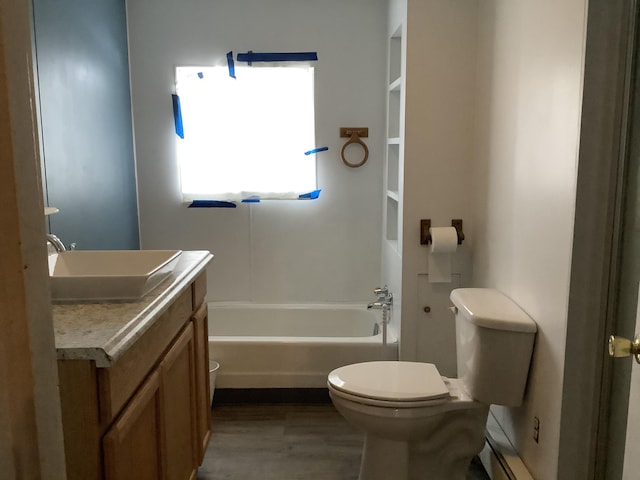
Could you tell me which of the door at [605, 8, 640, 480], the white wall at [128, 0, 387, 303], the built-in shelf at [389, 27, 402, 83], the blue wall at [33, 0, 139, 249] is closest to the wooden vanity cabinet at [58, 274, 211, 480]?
Result: the blue wall at [33, 0, 139, 249]

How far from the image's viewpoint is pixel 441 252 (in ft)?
8.73

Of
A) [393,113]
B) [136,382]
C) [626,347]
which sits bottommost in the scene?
[136,382]

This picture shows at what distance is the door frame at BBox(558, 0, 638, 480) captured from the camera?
1580 millimetres

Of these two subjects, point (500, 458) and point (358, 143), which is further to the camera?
point (358, 143)

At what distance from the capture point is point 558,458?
5.83 ft

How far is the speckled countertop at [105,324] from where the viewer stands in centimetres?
117

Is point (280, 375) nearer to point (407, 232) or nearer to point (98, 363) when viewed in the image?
point (407, 232)

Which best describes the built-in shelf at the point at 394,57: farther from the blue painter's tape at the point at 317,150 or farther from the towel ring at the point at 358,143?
the blue painter's tape at the point at 317,150

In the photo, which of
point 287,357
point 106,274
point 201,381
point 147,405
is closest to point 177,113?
point 287,357

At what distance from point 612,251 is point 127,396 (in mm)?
1402

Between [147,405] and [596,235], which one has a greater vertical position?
[596,235]

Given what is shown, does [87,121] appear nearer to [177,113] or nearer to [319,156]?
[177,113]

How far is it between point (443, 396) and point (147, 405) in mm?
1063

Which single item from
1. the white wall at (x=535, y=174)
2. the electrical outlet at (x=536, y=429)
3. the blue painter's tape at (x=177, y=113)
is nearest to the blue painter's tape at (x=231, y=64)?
the blue painter's tape at (x=177, y=113)
